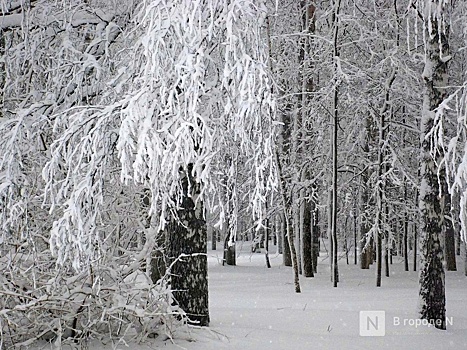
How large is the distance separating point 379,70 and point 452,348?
9.01m

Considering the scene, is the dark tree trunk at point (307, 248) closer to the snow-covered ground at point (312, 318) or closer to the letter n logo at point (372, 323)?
the snow-covered ground at point (312, 318)

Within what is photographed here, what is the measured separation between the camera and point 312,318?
8.33 m

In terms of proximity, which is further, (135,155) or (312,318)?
(312,318)

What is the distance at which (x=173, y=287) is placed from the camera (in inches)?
271

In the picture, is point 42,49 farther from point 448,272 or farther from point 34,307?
point 448,272

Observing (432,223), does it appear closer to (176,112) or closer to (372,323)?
(372,323)

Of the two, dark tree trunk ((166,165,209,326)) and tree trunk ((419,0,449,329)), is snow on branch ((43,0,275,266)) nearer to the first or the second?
dark tree trunk ((166,165,209,326))

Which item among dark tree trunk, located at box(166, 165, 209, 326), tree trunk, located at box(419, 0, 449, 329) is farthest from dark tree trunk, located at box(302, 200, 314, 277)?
dark tree trunk, located at box(166, 165, 209, 326)

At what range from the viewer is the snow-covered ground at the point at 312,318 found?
6445 millimetres

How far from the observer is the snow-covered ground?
254 inches

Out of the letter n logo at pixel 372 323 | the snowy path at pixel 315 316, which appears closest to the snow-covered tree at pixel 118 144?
the snowy path at pixel 315 316

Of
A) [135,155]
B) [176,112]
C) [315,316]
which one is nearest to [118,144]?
[176,112]

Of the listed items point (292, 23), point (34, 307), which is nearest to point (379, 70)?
point (292, 23)

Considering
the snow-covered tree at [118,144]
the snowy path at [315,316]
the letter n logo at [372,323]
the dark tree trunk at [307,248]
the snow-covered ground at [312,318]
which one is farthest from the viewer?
the dark tree trunk at [307,248]
